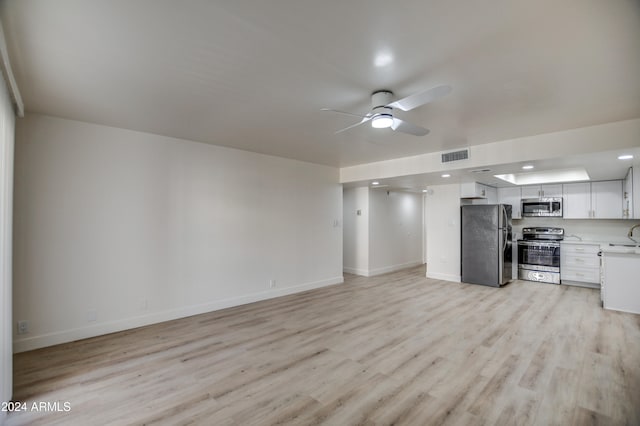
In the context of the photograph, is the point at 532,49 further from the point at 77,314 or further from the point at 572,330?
the point at 77,314

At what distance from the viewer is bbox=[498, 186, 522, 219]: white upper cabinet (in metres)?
7.09

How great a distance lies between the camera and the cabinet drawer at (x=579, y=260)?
19.3ft

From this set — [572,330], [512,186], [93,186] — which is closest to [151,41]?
[93,186]

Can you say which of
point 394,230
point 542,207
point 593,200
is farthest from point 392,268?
point 593,200

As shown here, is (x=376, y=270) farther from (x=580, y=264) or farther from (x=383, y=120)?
(x=383, y=120)

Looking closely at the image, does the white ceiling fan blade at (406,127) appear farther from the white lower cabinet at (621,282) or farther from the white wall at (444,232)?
the white wall at (444,232)

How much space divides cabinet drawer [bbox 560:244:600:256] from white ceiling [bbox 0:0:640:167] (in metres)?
3.90

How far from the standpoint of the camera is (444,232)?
6.90 meters

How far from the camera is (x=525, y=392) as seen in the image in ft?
7.99

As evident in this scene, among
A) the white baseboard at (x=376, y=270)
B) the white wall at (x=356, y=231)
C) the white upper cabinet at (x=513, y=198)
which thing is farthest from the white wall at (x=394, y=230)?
the white upper cabinet at (x=513, y=198)

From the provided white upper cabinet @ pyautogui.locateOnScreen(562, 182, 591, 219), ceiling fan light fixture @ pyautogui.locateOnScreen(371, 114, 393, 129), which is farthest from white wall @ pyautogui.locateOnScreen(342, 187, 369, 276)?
ceiling fan light fixture @ pyautogui.locateOnScreen(371, 114, 393, 129)

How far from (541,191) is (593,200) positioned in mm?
912

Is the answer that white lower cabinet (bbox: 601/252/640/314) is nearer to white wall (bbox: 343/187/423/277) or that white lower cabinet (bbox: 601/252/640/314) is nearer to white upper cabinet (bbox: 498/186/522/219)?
white upper cabinet (bbox: 498/186/522/219)

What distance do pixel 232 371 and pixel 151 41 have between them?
283cm
